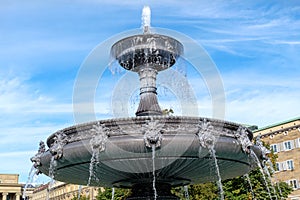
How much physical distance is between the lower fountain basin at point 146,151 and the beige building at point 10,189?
9962 centimetres

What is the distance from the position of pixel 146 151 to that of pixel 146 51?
14.4 ft

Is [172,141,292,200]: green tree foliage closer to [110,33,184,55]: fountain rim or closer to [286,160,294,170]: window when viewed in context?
[286,160,294,170]: window

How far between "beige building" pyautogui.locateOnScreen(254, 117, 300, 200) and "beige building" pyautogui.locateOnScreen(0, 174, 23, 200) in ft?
237

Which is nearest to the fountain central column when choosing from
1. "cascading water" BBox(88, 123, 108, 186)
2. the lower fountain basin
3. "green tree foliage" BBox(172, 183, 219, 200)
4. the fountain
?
the fountain

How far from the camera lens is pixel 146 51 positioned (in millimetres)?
13820

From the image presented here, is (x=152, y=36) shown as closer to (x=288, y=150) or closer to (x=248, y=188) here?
(x=248, y=188)

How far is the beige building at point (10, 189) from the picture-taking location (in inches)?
4136

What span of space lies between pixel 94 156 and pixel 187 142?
2.25m

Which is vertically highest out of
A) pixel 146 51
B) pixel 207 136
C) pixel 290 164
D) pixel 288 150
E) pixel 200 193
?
pixel 288 150

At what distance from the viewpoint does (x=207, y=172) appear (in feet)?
41.4

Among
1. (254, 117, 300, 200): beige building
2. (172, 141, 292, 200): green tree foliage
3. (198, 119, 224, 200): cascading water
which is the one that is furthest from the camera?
(254, 117, 300, 200): beige building

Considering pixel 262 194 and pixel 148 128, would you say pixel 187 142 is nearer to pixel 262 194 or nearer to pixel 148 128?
pixel 148 128

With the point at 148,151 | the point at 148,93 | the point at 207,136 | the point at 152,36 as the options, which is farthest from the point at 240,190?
the point at 148,151

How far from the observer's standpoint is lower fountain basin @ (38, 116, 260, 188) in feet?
34.0
